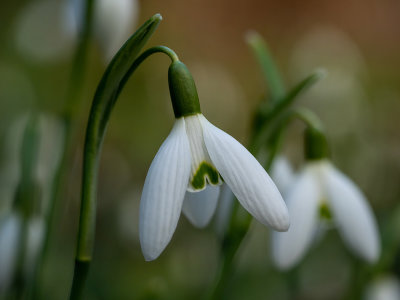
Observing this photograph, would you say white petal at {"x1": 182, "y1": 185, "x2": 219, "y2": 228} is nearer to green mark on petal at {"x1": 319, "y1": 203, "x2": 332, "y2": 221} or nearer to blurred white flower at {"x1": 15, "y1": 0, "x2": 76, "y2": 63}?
green mark on petal at {"x1": 319, "y1": 203, "x2": 332, "y2": 221}

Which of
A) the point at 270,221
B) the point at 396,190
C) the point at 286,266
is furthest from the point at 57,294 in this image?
the point at 396,190

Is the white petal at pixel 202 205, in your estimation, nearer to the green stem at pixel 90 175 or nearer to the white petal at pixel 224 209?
the green stem at pixel 90 175

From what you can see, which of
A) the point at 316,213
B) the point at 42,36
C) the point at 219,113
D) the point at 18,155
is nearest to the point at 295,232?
the point at 316,213

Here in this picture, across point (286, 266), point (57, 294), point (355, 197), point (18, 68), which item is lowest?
point (57, 294)

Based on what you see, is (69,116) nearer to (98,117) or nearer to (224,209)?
(224,209)

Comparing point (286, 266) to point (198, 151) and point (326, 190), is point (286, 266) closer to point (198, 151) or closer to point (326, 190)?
point (326, 190)

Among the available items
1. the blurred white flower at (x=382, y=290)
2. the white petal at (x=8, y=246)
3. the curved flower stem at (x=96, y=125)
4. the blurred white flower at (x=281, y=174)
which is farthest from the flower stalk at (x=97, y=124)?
the blurred white flower at (x=382, y=290)
